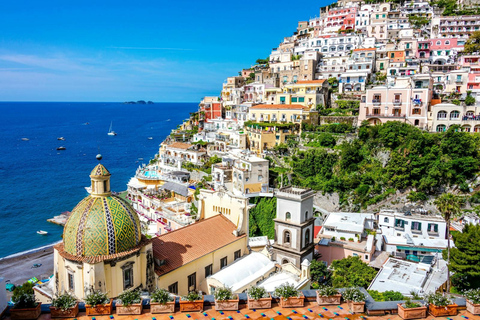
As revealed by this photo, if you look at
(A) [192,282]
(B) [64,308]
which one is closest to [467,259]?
(A) [192,282]

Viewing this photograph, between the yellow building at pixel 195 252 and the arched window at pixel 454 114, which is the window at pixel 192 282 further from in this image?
the arched window at pixel 454 114

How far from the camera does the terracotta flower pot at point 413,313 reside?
1113 cm

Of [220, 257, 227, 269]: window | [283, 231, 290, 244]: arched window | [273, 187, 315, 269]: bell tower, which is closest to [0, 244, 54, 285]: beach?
[220, 257, 227, 269]: window

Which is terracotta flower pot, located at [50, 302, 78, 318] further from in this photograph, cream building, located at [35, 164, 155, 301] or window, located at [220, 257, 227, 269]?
window, located at [220, 257, 227, 269]

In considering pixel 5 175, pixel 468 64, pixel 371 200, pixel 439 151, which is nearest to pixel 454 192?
pixel 439 151

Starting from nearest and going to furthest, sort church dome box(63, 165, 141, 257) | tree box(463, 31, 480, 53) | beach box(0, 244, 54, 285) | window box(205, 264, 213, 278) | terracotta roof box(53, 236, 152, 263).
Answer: terracotta roof box(53, 236, 152, 263)
church dome box(63, 165, 141, 257)
window box(205, 264, 213, 278)
beach box(0, 244, 54, 285)
tree box(463, 31, 480, 53)

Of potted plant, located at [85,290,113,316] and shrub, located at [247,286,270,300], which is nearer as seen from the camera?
potted plant, located at [85,290,113,316]

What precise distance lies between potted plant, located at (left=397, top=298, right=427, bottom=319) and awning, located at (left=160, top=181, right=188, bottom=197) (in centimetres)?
3857

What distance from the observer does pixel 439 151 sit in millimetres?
40969

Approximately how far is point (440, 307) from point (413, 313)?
3.20ft

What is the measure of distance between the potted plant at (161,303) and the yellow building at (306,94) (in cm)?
5123

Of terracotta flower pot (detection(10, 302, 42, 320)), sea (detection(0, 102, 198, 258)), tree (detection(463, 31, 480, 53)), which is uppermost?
tree (detection(463, 31, 480, 53))

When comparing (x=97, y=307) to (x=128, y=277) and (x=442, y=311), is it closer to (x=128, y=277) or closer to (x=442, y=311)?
(x=128, y=277)

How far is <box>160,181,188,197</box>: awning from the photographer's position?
48.2 metres
